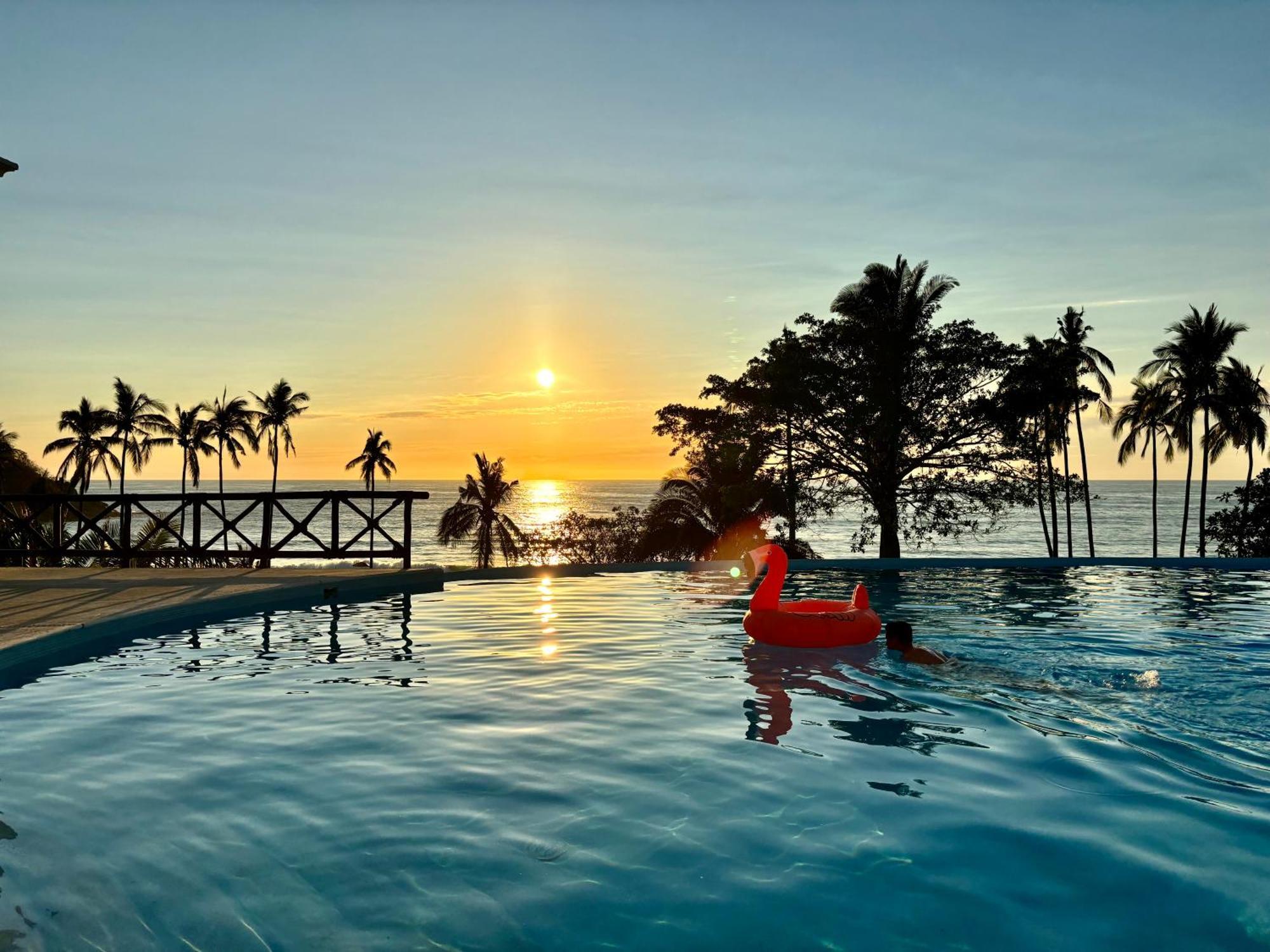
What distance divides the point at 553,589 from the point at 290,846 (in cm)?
1236

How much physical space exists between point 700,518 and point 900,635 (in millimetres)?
29438

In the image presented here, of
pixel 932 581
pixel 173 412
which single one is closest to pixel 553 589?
pixel 932 581

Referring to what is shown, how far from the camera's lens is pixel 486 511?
4756 cm

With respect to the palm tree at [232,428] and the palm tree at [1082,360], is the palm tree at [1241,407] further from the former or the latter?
Result: the palm tree at [232,428]

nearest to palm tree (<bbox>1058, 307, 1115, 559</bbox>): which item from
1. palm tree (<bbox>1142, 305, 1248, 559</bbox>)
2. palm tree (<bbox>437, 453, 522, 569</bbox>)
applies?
palm tree (<bbox>1142, 305, 1248, 559</bbox>)

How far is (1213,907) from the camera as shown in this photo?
434cm

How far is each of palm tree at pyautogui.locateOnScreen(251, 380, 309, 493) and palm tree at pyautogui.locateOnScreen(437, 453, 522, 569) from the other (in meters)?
26.4

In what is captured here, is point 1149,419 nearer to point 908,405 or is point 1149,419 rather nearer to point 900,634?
point 908,405

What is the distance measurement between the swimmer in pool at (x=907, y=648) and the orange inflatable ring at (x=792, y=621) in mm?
320

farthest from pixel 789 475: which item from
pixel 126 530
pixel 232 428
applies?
pixel 232 428

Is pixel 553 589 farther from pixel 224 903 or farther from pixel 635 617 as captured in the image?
pixel 224 903

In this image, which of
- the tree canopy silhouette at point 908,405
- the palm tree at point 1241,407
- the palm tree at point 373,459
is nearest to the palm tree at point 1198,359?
→ the palm tree at point 1241,407

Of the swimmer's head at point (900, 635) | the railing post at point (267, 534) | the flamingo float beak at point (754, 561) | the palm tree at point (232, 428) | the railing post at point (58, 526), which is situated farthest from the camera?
the palm tree at point (232, 428)

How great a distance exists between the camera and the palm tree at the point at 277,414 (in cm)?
6800
